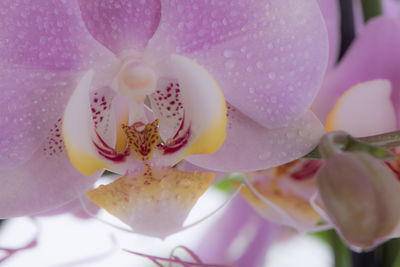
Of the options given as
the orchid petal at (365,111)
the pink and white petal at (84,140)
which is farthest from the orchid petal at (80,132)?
the orchid petal at (365,111)

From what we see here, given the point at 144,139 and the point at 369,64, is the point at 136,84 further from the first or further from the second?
the point at 369,64

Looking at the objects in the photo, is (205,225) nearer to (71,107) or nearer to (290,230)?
(290,230)

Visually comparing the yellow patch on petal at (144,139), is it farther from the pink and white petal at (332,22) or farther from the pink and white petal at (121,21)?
the pink and white petal at (332,22)

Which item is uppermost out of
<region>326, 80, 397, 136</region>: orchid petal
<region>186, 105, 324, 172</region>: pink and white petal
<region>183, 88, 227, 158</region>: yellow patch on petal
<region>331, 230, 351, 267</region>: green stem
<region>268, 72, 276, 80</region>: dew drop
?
<region>268, 72, 276, 80</region>: dew drop

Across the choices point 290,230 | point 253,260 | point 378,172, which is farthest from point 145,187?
point 290,230

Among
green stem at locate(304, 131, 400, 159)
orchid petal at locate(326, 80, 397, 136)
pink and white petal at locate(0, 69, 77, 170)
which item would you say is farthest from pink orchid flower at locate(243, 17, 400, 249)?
pink and white petal at locate(0, 69, 77, 170)

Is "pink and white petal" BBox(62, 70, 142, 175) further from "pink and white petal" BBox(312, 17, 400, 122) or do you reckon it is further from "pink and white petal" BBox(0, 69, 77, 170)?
"pink and white petal" BBox(312, 17, 400, 122)
